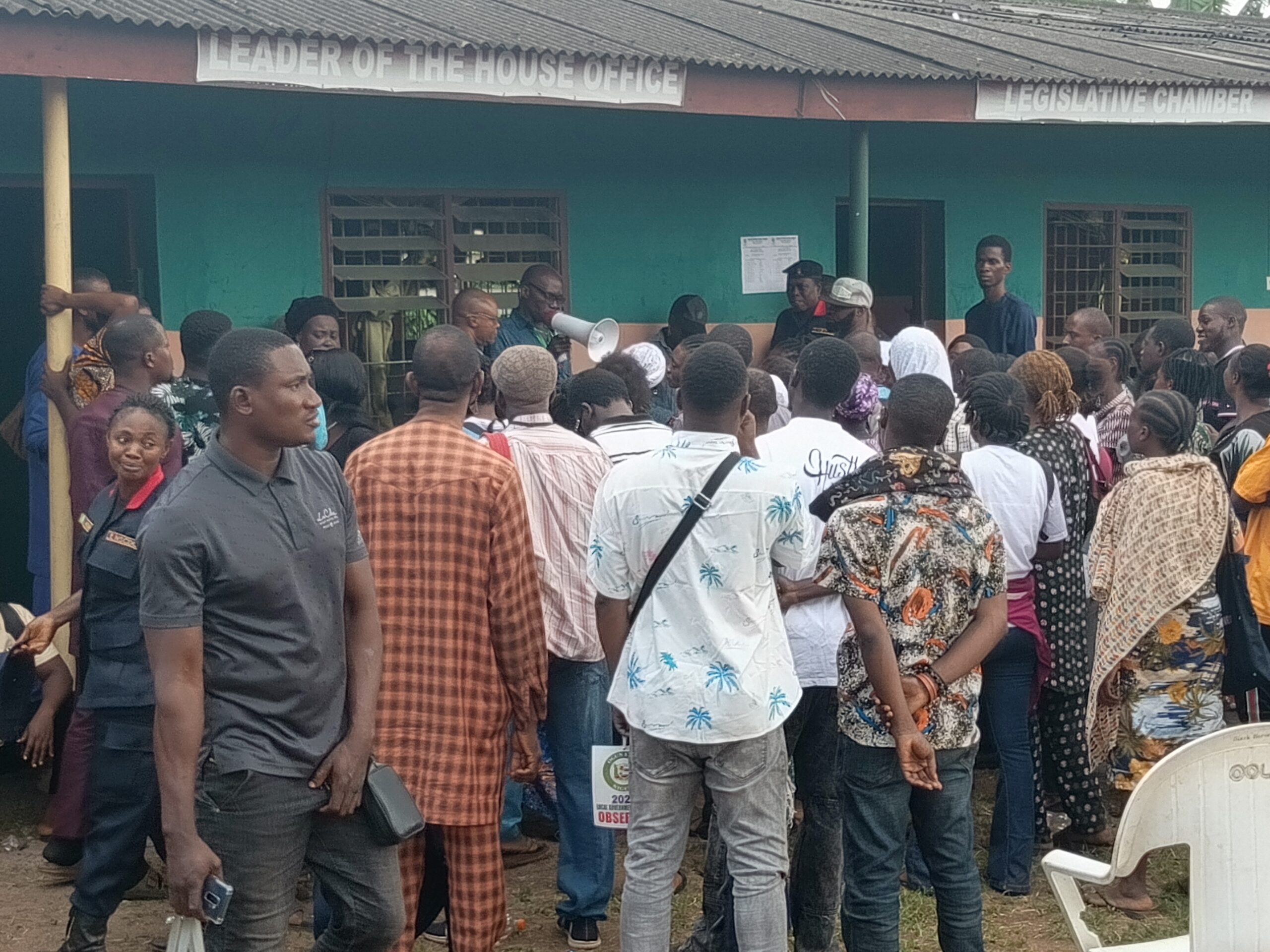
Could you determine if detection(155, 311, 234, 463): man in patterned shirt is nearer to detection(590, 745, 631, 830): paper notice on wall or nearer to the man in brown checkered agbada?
the man in brown checkered agbada

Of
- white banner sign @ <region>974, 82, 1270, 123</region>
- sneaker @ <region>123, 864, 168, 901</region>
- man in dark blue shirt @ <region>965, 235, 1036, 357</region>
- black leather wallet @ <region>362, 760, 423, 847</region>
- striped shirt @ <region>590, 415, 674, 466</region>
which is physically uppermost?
white banner sign @ <region>974, 82, 1270, 123</region>

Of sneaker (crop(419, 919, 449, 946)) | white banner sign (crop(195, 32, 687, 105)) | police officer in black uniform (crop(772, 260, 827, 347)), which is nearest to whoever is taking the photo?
sneaker (crop(419, 919, 449, 946))

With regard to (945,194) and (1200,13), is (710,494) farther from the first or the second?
(1200,13)

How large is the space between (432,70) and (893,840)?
3.88 metres

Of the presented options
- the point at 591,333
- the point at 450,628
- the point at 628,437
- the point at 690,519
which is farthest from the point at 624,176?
the point at 690,519

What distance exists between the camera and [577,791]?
4930mm

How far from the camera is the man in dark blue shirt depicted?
9.20m

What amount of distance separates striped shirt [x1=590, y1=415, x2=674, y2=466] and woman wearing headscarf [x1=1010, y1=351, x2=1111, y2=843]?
1.22 m

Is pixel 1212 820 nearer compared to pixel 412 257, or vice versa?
pixel 1212 820

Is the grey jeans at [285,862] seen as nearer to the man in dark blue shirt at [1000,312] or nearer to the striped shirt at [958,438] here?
the striped shirt at [958,438]

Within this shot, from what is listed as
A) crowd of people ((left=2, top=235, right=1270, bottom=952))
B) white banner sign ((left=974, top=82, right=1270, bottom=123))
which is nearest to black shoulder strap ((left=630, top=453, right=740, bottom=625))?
crowd of people ((left=2, top=235, right=1270, bottom=952))

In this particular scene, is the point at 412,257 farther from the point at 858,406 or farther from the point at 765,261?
the point at 858,406

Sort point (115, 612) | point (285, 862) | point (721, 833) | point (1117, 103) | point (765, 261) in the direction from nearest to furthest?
point (285, 862) < point (721, 833) < point (115, 612) < point (1117, 103) < point (765, 261)

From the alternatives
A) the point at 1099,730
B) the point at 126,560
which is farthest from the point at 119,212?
the point at 1099,730
